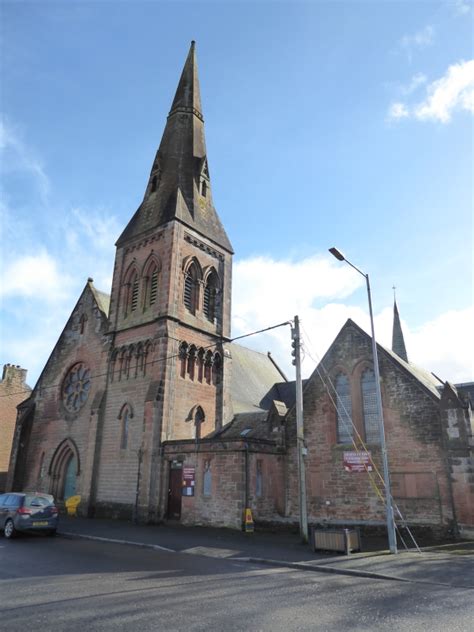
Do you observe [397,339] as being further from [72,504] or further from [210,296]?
[72,504]

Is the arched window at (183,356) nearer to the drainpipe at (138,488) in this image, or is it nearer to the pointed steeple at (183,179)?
the drainpipe at (138,488)

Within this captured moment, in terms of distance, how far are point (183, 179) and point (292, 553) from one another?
24.2 m

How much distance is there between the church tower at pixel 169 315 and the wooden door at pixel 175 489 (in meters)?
0.74

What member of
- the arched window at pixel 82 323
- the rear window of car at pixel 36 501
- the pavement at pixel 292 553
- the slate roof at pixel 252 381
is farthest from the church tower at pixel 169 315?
the rear window of car at pixel 36 501

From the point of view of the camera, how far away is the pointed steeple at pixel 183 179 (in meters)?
29.5

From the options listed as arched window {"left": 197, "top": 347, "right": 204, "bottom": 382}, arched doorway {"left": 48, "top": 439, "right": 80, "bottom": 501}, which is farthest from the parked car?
arched window {"left": 197, "top": 347, "right": 204, "bottom": 382}

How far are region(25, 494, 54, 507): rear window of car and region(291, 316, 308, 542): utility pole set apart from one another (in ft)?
30.7

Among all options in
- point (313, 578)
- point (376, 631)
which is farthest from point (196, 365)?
point (376, 631)

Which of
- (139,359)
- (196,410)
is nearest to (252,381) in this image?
(196,410)

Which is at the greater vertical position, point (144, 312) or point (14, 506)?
point (144, 312)

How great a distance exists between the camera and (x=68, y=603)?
7887 mm

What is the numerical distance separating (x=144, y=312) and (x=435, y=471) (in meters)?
17.5

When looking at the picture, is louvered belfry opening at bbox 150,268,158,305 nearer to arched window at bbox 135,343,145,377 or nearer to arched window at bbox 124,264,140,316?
arched window at bbox 124,264,140,316

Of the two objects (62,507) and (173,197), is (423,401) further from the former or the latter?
(62,507)
